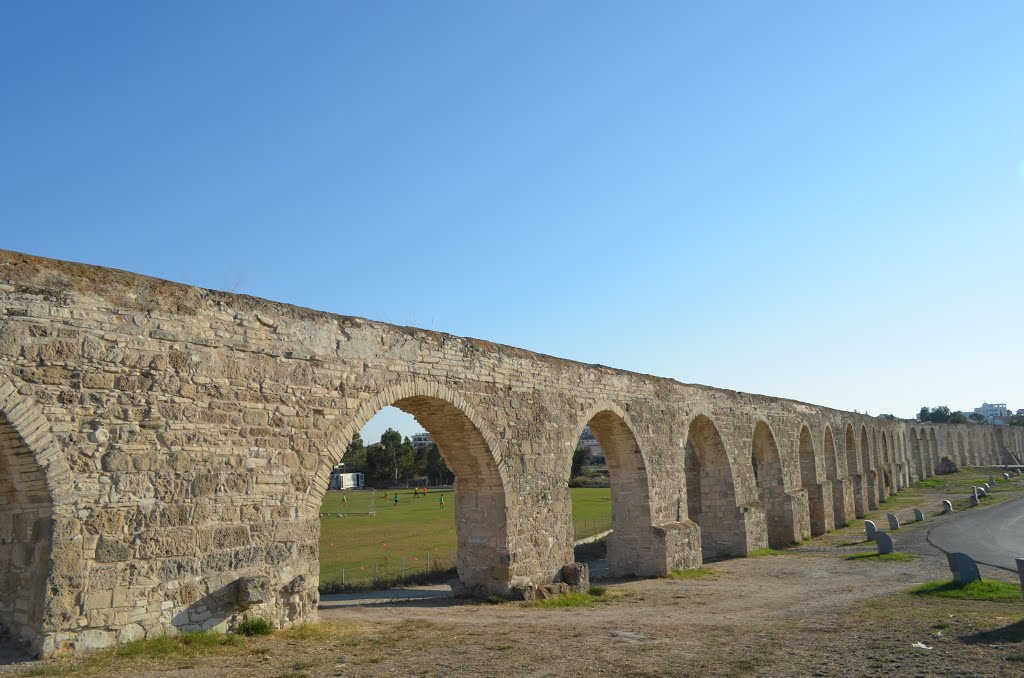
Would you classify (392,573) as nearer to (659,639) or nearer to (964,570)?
(659,639)

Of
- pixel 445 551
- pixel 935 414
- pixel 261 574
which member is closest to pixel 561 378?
pixel 261 574

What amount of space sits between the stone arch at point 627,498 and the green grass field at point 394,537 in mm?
3926

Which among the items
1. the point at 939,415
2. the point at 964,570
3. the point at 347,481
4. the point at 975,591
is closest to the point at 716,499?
the point at 964,570

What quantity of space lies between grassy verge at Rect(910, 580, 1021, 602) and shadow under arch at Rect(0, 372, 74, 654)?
34.0 feet

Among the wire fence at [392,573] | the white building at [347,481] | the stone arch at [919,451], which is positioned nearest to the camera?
the wire fence at [392,573]

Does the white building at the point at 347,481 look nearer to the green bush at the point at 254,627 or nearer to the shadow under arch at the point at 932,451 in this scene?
the shadow under arch at the point at 932,451

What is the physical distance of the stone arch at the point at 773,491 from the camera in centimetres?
1959

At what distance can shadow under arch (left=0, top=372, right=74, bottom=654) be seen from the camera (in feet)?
18.9

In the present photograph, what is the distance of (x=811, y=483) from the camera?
22828mm

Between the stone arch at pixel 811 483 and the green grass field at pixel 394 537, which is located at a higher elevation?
the stone arch at pixel 811 483

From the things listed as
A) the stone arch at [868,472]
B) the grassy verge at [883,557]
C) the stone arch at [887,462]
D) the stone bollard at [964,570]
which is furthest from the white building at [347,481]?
the stone bollard at [964,570]

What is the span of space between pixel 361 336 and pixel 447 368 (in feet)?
4.75

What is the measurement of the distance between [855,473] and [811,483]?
7.41 meters

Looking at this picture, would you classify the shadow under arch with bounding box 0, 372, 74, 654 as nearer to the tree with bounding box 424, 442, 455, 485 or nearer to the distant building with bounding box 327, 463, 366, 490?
the tree with bounding box 424, 442, 455, 485
